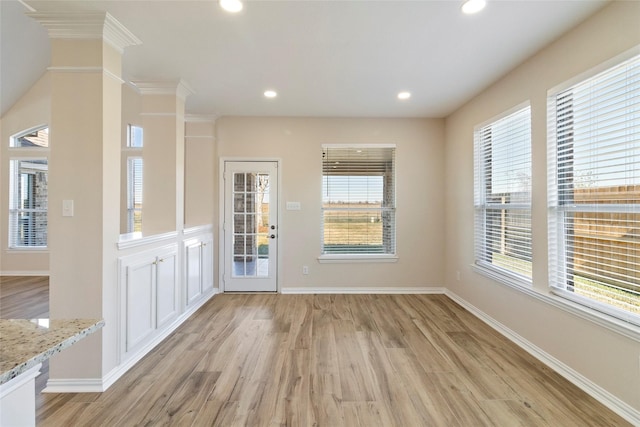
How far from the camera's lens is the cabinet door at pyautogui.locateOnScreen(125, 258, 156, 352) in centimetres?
239

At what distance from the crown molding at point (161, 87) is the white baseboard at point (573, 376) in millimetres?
4386

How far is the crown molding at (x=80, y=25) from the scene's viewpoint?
6.75ft

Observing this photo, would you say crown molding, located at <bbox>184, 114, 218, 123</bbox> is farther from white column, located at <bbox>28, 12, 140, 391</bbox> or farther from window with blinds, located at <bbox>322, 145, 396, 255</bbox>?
white column, located at <bbox>28, 12, 140, 391</bbox>

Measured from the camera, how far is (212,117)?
4312 millimetres

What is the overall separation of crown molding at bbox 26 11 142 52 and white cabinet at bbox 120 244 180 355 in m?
1.74

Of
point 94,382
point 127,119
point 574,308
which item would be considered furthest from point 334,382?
point 127,119

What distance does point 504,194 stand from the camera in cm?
315

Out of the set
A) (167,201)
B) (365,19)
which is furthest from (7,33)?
(365,19)

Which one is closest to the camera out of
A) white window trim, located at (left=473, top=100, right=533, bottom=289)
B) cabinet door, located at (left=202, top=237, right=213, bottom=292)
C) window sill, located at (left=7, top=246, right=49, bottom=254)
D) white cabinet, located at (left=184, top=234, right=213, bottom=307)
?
white window trim, located at (left=473, top=100, right=533, bottom=289)

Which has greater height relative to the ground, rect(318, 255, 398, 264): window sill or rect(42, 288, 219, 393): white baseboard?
rect(318, 255, 398, 264): window sill

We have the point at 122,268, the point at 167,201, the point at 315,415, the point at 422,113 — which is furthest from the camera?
the point at 422,113

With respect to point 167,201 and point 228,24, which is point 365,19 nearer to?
point 228,24

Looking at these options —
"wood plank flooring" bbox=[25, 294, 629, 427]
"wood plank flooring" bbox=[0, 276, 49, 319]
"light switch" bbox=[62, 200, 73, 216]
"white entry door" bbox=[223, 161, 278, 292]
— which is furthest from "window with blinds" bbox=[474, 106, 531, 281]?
"wood plank flooring" bbox=[0, 276, 49, 319]

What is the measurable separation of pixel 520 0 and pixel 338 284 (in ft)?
12.2
